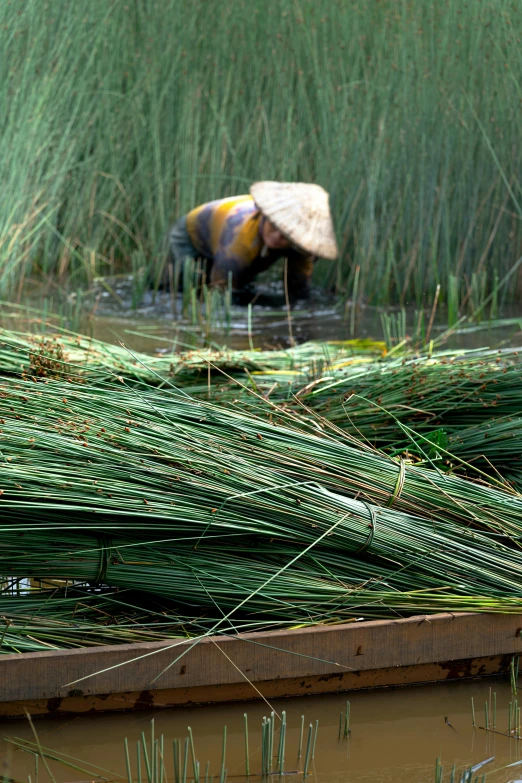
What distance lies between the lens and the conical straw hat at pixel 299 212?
5750mm

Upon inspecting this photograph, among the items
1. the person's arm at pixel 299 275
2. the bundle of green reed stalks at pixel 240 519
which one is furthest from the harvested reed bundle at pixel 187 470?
the person's arm at pixel 299 275

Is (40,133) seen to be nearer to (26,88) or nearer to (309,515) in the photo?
(26,88)

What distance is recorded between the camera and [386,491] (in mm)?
2670

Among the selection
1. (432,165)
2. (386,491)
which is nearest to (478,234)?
(432,165)

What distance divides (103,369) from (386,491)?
128cm

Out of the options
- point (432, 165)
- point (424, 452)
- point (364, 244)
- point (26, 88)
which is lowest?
point (424, 452)

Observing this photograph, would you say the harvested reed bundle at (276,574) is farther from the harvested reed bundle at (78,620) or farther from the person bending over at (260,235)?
the person bending over at (260,235)

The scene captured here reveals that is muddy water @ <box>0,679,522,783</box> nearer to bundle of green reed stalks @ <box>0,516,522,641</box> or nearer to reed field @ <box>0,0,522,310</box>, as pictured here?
bundle of green reed stalks @ <box>0,516,522,641</box>

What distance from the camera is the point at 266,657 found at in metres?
2.32

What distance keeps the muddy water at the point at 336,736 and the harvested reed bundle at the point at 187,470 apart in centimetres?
45

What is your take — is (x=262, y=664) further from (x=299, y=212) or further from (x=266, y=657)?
(x=299, y=212)

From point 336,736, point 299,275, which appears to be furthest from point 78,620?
point 299,275

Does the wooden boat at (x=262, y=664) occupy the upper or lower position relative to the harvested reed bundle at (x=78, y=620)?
lower

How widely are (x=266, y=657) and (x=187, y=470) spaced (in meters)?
0.52
